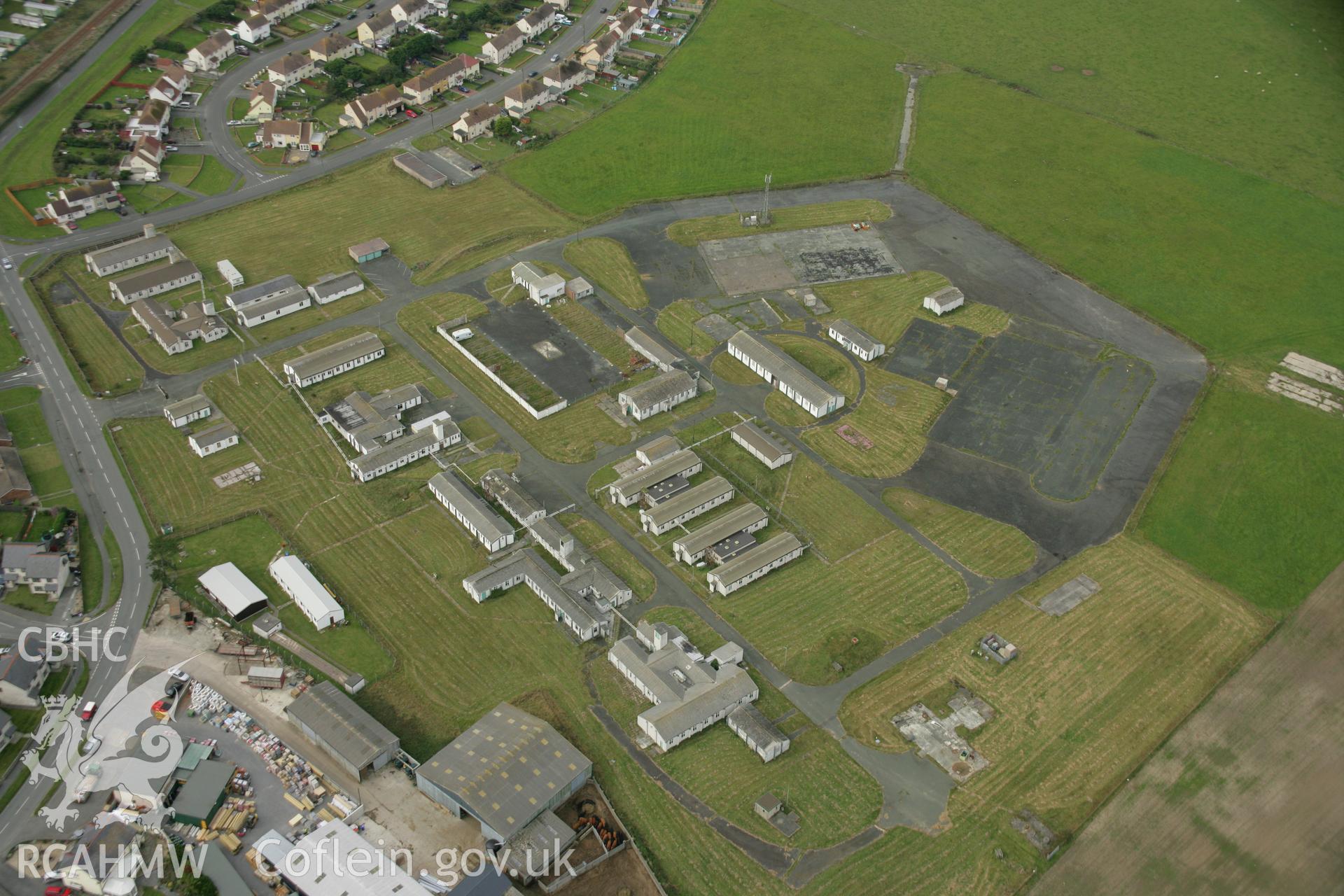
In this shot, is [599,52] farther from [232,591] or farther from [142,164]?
[232,591]

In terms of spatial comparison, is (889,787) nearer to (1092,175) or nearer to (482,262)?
(482,262)

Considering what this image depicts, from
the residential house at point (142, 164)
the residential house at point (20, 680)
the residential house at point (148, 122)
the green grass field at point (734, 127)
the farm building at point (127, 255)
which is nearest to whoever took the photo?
the residential house at point (20, 680)

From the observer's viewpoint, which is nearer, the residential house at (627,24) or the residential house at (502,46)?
the residential house at (502,46)

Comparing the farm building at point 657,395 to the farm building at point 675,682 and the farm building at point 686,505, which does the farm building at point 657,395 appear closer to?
the farm building at point 686,505

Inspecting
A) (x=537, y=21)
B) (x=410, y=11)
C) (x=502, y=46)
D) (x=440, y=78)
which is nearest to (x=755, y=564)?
(x=440, y=78)

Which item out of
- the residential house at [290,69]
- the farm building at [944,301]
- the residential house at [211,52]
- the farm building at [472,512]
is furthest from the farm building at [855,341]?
the residential house at [211,52]

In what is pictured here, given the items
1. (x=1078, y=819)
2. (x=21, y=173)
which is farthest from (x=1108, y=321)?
(x=21, y=173)
